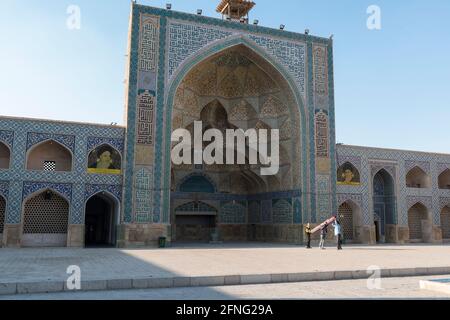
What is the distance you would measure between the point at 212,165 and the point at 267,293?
54.7ft

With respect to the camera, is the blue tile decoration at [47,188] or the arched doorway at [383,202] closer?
the blue tile decoration at [47,188]

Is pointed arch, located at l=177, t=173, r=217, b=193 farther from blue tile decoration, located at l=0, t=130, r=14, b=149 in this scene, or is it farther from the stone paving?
the stone paving

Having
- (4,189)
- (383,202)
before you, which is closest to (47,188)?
(4,189)

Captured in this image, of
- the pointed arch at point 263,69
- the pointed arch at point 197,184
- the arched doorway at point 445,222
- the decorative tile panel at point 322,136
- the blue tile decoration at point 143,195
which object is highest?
the pointed arch at point 263,69

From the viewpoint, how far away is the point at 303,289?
6672 millimetres

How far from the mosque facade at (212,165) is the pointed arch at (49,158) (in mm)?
43

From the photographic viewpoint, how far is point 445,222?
920 inches

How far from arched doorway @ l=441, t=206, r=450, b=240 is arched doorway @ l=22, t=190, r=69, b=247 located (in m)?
18.8

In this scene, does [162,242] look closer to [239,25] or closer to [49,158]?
[49,158]

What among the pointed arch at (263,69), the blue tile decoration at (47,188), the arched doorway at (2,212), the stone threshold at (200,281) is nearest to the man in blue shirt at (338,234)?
the pointed arch at (263,69)

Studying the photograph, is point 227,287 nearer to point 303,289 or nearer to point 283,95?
point 303,289

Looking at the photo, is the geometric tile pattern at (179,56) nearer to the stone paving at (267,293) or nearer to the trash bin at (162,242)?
Result: the trash bin at (162,242)

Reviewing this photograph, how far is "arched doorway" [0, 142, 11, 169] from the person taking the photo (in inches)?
647
